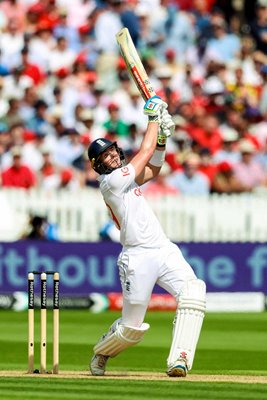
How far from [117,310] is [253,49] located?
629cm

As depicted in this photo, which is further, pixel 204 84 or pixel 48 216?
pixel 204 84

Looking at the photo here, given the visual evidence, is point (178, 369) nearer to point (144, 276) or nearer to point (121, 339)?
point (121, 339)

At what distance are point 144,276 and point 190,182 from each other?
9.20m

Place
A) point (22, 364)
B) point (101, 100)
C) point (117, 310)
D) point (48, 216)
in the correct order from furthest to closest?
1. point (101, 100)
2. point (48, 216)
3. point (117, 310)
4. point (22, 364)

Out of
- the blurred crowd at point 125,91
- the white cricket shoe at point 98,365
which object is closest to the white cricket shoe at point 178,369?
the white cricket shoe at point 98,365

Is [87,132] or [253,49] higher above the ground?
[253,49]

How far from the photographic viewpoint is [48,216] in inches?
705

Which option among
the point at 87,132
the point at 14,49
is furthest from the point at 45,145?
the point at 14,49

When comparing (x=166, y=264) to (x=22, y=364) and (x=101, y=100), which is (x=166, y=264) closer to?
(x=22, y=364)

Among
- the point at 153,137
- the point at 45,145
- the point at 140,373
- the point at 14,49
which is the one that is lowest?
the point at 140,373

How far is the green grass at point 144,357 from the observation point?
26.3 feet

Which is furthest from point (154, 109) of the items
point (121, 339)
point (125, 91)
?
point (125, 91)

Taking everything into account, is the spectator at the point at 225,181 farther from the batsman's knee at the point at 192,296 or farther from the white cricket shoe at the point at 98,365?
the batsman's knee at the point at 192,296

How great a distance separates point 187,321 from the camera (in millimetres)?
8930
